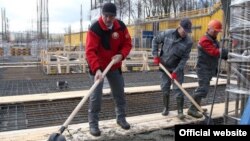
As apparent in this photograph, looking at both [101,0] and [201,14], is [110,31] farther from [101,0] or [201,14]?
[201,14]

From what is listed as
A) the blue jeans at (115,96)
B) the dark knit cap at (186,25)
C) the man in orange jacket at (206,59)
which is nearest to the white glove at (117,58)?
the blue jeans at (115,96)

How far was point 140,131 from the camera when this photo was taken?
4.63 metres

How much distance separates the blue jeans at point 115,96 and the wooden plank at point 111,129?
21 cm

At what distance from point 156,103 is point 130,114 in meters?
0.99

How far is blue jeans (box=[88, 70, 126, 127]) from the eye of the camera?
449 centimetres

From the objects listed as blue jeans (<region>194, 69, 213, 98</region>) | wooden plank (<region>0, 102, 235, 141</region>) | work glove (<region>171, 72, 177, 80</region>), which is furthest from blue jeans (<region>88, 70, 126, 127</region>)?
blue jeans (<region>194, 69, 213, 98</region>)

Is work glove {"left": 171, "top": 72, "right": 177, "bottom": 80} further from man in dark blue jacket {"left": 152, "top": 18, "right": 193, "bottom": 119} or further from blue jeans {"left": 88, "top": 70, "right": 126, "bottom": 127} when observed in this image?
blue jeans {"left": 88, "top": 70, "right": 126, "bottom": 127}

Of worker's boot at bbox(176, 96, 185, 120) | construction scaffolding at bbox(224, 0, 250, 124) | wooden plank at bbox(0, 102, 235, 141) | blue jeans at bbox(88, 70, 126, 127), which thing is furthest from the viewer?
worker's boot at bbox(176, 96, 185, 120)

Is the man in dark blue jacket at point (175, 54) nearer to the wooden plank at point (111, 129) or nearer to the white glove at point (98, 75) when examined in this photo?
the wooden plank at point (111, 129)

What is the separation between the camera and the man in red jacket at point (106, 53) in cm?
433

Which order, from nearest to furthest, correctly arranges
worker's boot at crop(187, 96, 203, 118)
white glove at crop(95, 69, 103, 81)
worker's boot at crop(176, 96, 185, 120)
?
white glove at crop(95, 69, 103, 81) → worker's boot at crop(176, 96, 185, 120) → worker's boot at crop(187, 96, 203, 118)

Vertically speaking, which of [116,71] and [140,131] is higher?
[116,71]

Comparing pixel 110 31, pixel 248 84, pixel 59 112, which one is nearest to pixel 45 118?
pixel 59 112

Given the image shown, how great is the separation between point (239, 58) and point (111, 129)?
2011 mm
